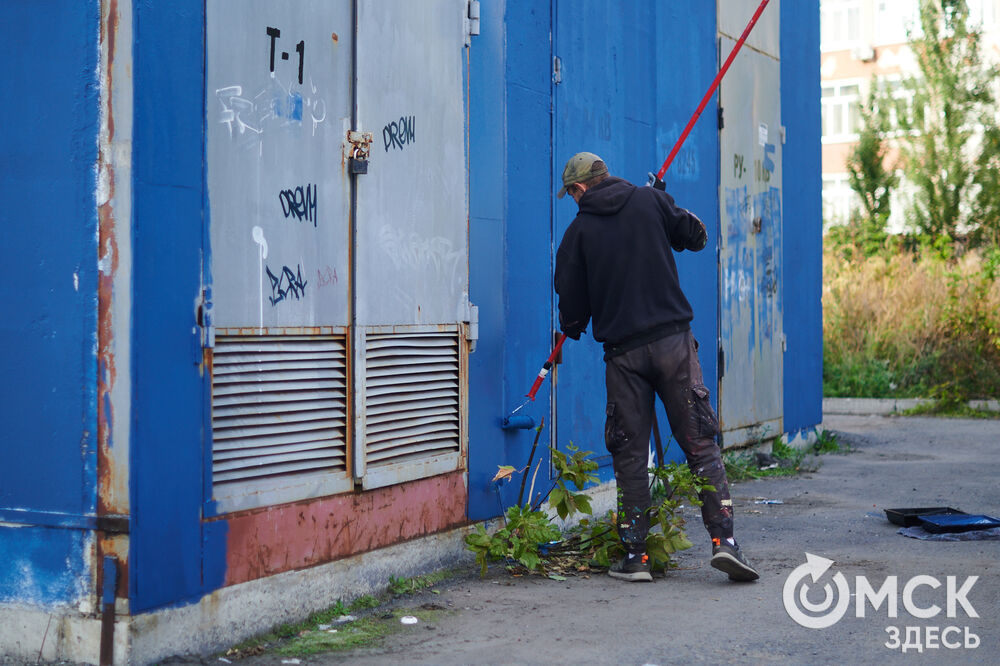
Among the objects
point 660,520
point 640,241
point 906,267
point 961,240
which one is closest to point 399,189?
point 640,241

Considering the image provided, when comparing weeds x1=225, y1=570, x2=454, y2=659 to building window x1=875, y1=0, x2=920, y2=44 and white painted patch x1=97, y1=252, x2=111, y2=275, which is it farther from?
building window x1=875, y1=0, x2=920, y2=44

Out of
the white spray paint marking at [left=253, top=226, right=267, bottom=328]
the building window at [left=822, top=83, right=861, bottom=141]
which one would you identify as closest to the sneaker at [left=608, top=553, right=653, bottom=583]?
the white spray paint marking at [left=253, top=226, right=267, bottom=328]

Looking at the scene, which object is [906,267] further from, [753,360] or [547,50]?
[547,50]

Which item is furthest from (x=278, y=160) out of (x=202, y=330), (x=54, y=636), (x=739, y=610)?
(x=739, y=610)

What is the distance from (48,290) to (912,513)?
4.96m

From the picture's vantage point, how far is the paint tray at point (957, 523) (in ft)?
20.7

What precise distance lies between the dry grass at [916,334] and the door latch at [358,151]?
11.4 m

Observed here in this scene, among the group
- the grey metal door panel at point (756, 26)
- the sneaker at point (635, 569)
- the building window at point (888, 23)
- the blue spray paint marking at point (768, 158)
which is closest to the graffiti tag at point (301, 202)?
the sneaker at point (635, 569)

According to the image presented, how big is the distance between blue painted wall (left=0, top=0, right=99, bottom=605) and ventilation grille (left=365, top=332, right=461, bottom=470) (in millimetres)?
1394

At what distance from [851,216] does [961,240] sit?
8.62 ft

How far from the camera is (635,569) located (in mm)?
5328

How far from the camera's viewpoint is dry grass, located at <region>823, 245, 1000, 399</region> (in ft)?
48.8

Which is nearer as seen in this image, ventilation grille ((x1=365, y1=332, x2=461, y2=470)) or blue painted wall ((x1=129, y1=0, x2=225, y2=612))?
blue painted wall ((x1=129, y1=0, x2=225, y2=612))

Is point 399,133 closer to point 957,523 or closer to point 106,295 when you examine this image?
point 106,295
